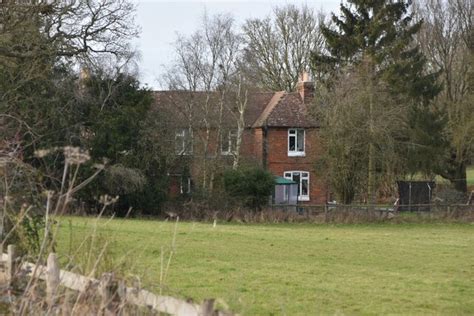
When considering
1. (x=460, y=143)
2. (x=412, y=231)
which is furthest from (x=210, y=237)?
(x=460, y=143)

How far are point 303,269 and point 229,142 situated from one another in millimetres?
29692

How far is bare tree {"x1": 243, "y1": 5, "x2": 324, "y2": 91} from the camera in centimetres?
5588

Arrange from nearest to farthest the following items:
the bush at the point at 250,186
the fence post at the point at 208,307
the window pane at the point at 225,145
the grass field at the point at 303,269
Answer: the fence post at the point at 208,307 → the grass field at the point at 303,269 → the bush at the point at 250,186 → the window pane at the point at 225,145

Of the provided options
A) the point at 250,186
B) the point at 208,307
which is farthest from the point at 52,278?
the point at 250,186

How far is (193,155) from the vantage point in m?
43.4

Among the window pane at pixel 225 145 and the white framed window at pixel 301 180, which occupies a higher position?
the window pane at pixel 225 145

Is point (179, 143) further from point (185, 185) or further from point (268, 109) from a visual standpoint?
point (268, 109)

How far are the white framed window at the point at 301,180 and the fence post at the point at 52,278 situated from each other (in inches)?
1651

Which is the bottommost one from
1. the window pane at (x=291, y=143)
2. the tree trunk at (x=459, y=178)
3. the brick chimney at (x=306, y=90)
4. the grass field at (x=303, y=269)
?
the grass field at (x=303, y=269)

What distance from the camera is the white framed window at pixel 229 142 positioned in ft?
151

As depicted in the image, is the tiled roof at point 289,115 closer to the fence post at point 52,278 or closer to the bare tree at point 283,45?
the bare tree at point 283,45

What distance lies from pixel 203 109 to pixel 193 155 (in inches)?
142

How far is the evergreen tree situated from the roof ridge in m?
3.27

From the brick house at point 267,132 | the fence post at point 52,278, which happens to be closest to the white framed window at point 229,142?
the brick house at point 267,132
